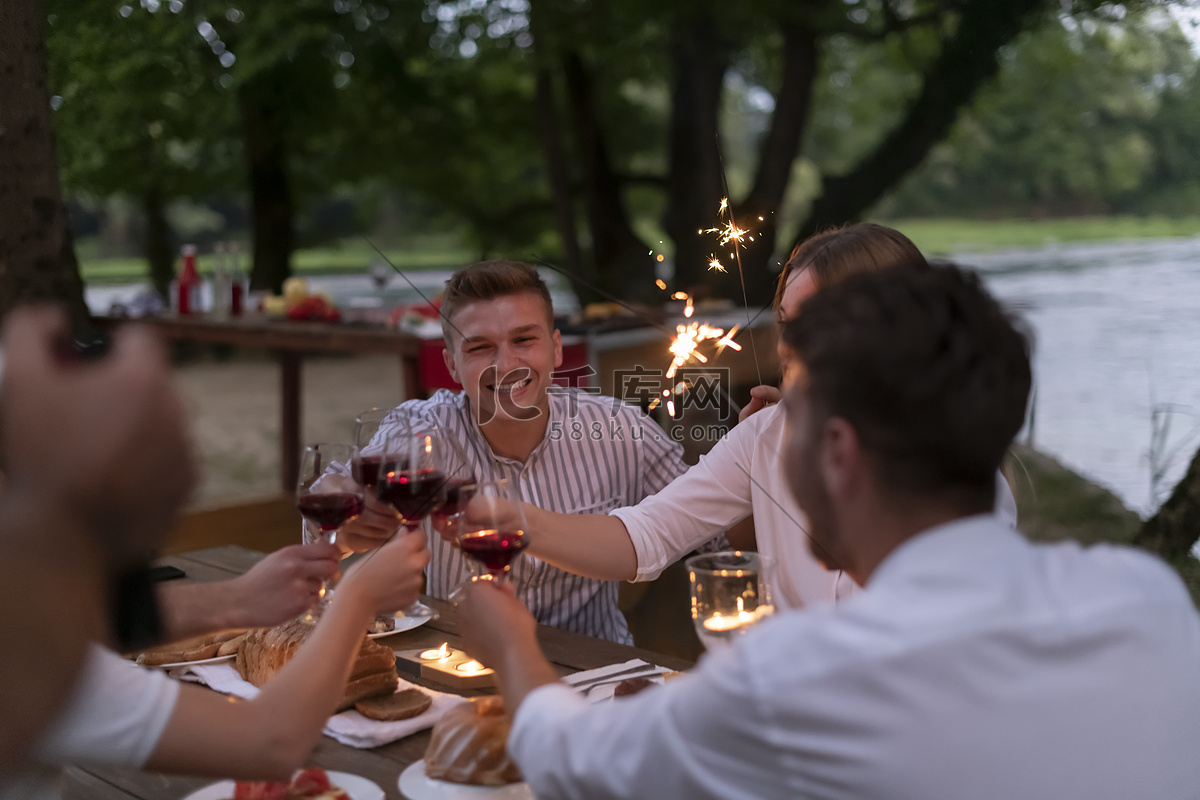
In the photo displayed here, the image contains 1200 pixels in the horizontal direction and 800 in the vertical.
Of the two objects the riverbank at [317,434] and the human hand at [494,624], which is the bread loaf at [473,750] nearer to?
the human hand at [494,624]

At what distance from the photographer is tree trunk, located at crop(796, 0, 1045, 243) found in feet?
21.2

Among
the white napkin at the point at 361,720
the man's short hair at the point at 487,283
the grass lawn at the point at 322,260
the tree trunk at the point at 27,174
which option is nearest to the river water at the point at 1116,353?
the man's short hair at the point at 487,283

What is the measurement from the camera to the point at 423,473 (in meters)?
1.57

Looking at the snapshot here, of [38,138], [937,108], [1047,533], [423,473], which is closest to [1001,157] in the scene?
[937,108]

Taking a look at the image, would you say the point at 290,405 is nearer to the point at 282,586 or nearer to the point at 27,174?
the point at 27,174

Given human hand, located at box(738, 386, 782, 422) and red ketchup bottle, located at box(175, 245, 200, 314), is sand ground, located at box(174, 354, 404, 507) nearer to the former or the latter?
red ketchup bottle, located at box(175, 245, 200, 314)

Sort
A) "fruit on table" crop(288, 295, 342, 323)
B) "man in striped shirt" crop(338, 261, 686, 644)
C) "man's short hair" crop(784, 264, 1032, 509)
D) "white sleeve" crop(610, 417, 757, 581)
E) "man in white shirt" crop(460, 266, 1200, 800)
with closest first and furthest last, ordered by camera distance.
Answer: "man in white shirt" crop(460, 266, 1200, 800) < "man's short hair" crop(784, 264, 1032, 509) < "white sleeve" crop(610, 417, 757, 581) < "man in striped shirt" crop(338, 261, 686, 644) < "fruit on table" crop(288, 295, 342, 323)

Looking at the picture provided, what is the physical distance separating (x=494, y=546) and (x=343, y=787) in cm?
36

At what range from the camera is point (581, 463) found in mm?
2627

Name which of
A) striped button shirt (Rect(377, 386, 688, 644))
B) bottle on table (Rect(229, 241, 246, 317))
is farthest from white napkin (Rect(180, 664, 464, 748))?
bottle on table (Rect(229, 241, 246, 317))

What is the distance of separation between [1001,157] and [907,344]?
36.6 feet

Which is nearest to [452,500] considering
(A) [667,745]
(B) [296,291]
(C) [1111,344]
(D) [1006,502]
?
(A) [667,745]

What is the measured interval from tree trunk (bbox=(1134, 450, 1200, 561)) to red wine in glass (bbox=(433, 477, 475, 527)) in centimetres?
288

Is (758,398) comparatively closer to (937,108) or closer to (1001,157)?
(937,108)
